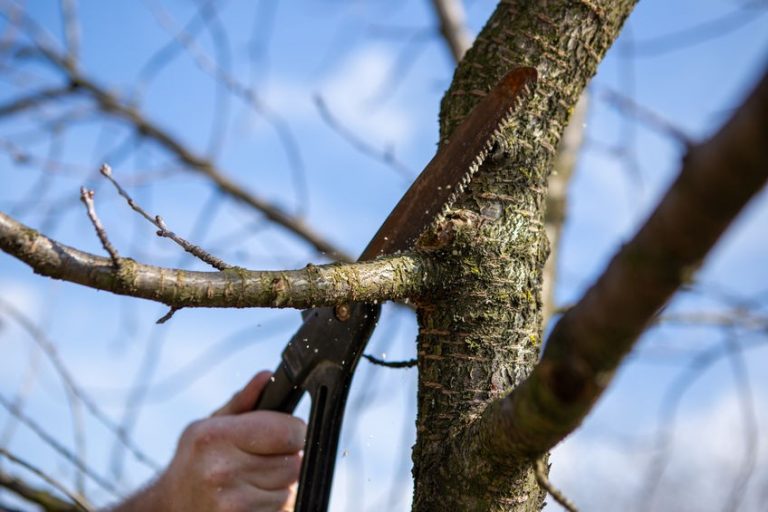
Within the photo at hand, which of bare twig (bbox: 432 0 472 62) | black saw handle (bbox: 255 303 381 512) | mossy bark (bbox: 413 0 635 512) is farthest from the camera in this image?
bare twig (bbox: 432 0 472 62)

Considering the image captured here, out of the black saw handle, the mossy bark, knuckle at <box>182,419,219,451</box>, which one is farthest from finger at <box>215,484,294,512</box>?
the mossy bark

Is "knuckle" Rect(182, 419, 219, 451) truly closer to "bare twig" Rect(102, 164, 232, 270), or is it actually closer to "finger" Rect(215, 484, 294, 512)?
"finger" Rect(215, 484, 294, 512)

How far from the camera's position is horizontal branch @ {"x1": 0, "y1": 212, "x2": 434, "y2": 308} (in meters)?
0.75

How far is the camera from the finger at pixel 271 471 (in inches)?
63.6

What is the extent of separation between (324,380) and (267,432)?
30 cm

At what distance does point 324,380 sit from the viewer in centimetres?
133

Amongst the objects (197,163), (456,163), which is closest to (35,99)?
(197,163)

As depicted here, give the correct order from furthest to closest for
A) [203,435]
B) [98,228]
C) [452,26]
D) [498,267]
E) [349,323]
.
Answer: [452,26] < [203,435] < [349,323] < [498,267] < [98,228]

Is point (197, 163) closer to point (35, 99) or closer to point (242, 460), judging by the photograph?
point (35, 99)

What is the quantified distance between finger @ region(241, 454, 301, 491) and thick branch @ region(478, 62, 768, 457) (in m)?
0.99

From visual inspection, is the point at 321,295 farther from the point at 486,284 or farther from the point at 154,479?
the point at 154,479

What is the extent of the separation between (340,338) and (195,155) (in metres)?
2.38

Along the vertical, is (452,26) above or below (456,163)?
above

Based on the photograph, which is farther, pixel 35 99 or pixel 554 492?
pixel 35 99
